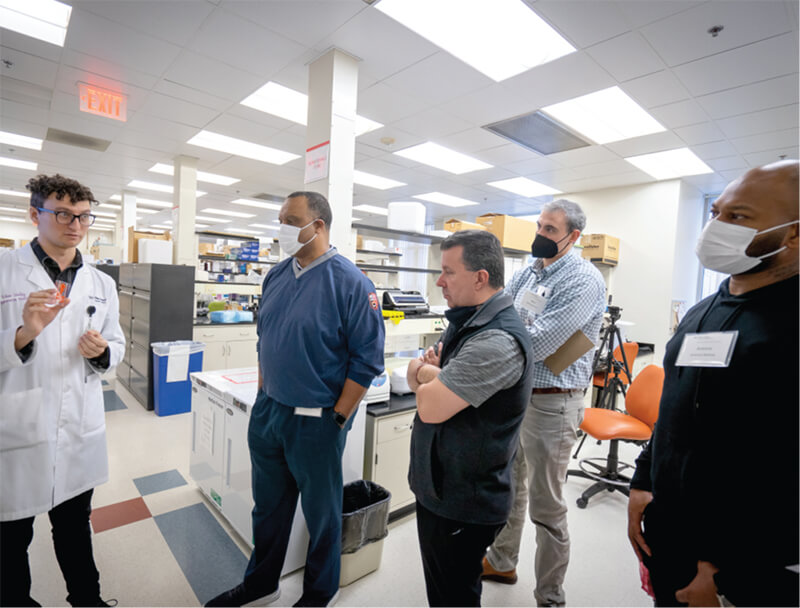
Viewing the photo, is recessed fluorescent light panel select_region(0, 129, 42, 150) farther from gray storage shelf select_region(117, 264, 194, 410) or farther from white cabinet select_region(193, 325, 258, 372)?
white cabinet select_region(193, 325, 258, 372)

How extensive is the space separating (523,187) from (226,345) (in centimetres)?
495

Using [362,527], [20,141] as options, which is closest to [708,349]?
[362,527]

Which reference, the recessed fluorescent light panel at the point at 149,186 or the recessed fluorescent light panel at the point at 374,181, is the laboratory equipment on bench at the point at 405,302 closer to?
the recessed fluorescent light panel at the point at 374,181

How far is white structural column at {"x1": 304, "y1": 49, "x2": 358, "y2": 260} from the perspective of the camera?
2.97 metres

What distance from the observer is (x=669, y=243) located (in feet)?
18.5

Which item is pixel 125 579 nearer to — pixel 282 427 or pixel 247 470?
pixel 247 470

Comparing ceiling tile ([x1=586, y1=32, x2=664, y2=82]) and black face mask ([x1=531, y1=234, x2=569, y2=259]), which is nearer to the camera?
black face mask ([x1=531, y1=234, x2=569, y2=259])

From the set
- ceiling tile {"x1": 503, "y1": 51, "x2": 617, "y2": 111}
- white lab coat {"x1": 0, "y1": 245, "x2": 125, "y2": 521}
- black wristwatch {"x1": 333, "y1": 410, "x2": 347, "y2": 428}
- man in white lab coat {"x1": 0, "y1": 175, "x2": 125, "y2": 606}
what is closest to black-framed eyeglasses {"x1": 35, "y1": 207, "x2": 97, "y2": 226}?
man in white lab coat {"x1": 0, "y1": 175, "x2": 125, "y2": 606}

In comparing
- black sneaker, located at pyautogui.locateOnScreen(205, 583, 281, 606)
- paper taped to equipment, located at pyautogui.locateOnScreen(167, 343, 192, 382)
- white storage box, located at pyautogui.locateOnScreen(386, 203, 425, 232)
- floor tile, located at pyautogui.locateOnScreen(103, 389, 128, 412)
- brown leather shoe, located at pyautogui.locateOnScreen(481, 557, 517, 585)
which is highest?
white storage box, located at pyautogui.locateOnScreen(386, 203, 425, 232)

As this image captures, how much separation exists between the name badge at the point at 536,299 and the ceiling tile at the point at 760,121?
3.39 meters

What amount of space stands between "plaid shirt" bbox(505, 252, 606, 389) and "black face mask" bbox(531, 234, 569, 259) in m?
0.05

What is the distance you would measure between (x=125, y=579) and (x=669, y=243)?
21.7 feet

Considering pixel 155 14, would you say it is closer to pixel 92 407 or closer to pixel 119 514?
pixel 92 407

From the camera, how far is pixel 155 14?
8.57ft
